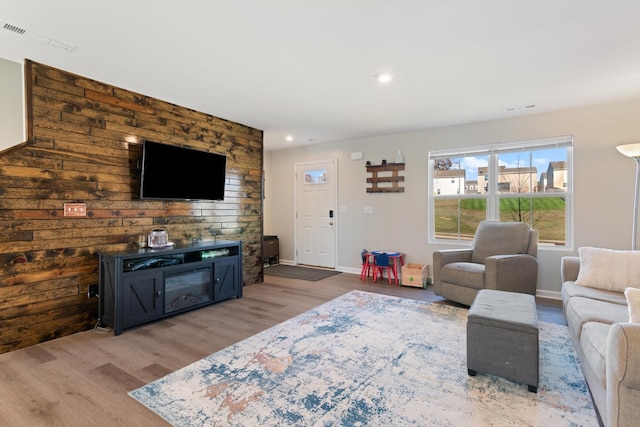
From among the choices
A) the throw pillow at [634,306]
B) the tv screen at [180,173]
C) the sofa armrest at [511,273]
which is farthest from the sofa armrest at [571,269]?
the tv screen at [180,173]

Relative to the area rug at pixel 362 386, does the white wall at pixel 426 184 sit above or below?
above

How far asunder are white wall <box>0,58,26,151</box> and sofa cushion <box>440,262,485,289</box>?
4.46m

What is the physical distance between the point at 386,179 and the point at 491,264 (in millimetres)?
2285

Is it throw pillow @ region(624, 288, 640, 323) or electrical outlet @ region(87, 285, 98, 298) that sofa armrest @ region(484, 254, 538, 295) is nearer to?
throw pillow @ region(624, 288, 640, 323)

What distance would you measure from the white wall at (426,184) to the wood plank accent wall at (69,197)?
→ 2814 mm

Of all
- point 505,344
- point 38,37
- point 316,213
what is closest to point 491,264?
point 505,344

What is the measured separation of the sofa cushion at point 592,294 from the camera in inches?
93.9

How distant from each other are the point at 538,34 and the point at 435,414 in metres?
2.63

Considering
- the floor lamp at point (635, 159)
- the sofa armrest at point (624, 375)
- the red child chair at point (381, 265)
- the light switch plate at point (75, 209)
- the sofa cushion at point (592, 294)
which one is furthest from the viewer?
the red child chair at point (381, 265)

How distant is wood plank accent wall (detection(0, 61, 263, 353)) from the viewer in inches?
103

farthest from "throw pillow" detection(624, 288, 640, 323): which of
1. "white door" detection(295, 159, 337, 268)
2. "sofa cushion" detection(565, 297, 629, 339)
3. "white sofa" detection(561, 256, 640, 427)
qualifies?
"white door" detection(295, 159, 337, 268)

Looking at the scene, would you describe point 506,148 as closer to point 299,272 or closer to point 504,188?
point 504,188

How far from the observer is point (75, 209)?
2939 mm

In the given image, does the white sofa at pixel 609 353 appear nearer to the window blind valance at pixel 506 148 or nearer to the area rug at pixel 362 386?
the area rug at pixel 362 386
